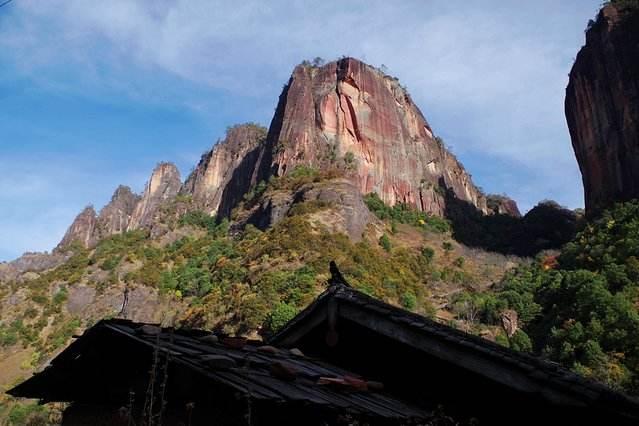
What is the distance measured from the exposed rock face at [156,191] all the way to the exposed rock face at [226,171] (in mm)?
6876

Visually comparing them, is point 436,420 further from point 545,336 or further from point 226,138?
point 226,138

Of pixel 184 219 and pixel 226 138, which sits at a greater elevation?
pixel 226 138

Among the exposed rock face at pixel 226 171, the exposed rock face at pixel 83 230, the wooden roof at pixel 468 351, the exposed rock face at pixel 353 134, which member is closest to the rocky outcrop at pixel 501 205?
the exposed rock face at pixel 353 134

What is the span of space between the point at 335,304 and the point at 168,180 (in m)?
125

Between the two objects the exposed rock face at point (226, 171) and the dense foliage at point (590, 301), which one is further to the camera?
the exposed rock face at point (226, 171)

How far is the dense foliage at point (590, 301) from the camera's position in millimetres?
33125

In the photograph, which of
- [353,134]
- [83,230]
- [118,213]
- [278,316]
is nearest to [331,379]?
[278,316]

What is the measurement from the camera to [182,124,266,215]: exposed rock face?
97.1 metres

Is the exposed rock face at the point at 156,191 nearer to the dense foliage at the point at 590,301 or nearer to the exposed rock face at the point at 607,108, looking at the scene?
the exposed rock face at the point at 607,108

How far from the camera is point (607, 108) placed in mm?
69625

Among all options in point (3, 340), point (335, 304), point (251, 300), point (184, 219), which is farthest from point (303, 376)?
point (184, 219)

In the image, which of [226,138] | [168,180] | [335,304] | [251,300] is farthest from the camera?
[168,180]

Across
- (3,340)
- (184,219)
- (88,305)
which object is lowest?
(3,340)

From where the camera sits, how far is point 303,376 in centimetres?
394
